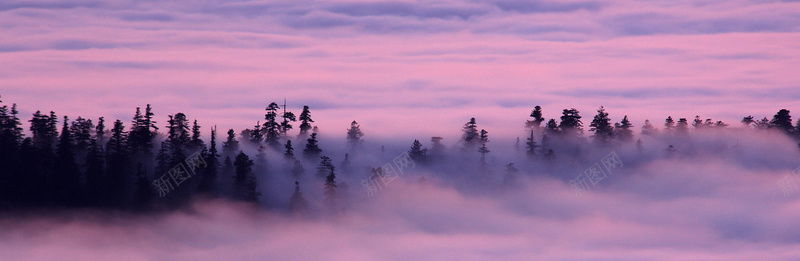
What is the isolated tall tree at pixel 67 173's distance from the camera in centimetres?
18288

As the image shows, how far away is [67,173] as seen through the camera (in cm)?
18588

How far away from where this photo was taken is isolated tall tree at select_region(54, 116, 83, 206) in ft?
600

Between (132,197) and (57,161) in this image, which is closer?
(57,161)

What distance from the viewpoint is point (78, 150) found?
637ft

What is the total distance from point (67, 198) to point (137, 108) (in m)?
21.5

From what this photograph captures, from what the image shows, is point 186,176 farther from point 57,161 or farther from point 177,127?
point 57,161

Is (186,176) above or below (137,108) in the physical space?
below

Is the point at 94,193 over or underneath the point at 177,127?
underneath

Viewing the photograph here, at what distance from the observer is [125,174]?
190 m

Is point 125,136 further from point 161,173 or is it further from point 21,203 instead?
point 21,203

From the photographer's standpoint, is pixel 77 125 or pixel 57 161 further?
pixel 77 125

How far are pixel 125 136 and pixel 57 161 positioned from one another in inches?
541

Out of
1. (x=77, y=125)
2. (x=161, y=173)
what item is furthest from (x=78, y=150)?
(x=161, y=173)

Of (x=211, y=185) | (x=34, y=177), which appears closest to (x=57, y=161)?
(x=34, y=177)
